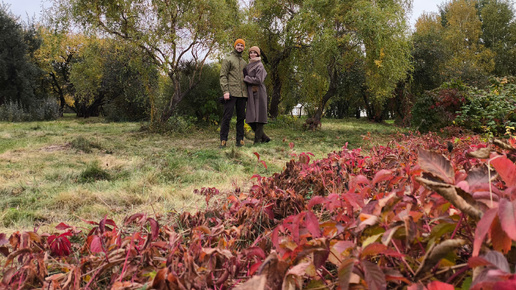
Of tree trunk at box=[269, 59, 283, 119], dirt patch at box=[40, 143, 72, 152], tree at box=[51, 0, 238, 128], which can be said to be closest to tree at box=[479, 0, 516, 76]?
tree trunk at box=[269, 59, 283, 119]

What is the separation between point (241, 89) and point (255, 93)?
34 cm

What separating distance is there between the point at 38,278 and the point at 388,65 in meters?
10.0

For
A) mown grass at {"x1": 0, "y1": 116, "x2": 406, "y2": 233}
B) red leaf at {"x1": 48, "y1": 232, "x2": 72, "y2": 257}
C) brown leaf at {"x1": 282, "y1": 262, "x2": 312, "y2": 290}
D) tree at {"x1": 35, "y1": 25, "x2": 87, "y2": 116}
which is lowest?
mown grass at {"x1": 0, "y1": 116, "x2": 406, "y2": 233}

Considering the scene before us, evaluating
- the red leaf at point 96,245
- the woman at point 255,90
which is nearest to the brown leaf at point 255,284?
the red leaf at point 96,245

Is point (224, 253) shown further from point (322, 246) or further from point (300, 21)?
point (300, 21)

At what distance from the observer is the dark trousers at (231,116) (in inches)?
278

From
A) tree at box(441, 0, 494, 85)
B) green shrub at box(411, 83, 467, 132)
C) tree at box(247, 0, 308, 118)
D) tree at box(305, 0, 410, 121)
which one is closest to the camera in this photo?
green shrub at box(411, 83, 467, 132)

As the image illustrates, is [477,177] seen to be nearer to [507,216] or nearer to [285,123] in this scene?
[507,216]

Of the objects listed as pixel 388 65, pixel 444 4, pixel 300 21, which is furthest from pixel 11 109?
pixel 444 4

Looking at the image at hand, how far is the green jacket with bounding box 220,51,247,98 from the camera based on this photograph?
7051 millimetres

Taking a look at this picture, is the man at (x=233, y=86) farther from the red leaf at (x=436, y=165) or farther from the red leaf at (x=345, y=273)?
the red leaf at (x=345, y=273)

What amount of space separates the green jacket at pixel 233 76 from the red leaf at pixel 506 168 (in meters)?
6.72

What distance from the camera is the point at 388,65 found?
31.1 feet

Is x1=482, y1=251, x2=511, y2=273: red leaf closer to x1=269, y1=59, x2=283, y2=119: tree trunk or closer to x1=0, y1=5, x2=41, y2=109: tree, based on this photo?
x1=269, y1=59, x2=283, y2=119: tree trunk
